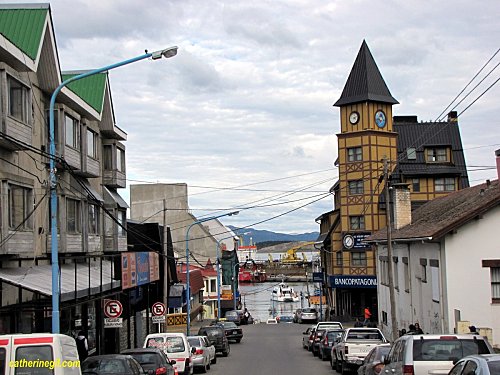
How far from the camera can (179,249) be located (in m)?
90.4

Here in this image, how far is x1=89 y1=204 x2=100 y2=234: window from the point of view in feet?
109

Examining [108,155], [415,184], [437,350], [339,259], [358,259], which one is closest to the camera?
[437,350]

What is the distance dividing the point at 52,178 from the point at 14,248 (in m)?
4.55

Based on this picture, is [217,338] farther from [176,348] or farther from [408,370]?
[408,370]

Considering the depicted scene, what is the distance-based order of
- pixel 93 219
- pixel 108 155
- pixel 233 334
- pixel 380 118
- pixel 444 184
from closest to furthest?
pixel 93 219, pixel 108 155, pixel 233 334, pixel 380 118, pixel 444 184

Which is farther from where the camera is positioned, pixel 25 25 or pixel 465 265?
pixel 465 265

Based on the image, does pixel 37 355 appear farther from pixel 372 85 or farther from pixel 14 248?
pixel 372 85

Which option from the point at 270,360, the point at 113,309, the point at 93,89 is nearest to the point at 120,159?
the point at 93,89

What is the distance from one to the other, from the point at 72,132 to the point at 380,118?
1356 inches

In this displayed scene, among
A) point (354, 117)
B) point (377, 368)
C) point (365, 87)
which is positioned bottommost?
point (377, 368)

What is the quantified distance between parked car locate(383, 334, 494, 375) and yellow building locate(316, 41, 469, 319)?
42.1 meters

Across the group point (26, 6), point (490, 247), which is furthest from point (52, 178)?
point (490, 247)

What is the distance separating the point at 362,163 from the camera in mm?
58906

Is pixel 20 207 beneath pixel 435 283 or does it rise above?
above
